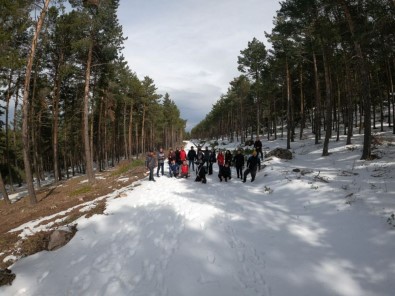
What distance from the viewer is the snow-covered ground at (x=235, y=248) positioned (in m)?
5.62

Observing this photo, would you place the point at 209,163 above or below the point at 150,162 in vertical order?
below

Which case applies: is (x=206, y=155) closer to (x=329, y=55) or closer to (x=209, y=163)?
(x=209, y=163)

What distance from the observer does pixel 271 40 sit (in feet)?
99.7

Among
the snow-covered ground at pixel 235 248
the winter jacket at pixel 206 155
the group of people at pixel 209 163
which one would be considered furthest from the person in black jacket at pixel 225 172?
the snow-covered ground at pixel 235 248

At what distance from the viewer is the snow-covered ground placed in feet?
18.4

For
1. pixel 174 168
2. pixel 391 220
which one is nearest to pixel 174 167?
pixel 174 168

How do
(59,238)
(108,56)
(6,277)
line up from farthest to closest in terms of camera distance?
(108,56) < (59,238) < (6,277)

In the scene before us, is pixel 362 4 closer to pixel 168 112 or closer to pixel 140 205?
pixel 140 205

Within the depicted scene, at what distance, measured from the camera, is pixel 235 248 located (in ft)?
23.3

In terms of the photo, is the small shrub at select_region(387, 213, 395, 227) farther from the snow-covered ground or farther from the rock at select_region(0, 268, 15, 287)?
the rock at select_region(0, 268, 15, 287)

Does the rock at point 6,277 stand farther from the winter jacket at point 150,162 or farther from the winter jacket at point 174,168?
the winter jacket at point 174,168

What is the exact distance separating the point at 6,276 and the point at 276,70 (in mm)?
30897

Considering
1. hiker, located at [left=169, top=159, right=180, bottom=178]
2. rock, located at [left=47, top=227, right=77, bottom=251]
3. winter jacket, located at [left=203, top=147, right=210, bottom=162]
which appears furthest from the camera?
hiker, located at [left=169, top=159, right=180, bottom=178]

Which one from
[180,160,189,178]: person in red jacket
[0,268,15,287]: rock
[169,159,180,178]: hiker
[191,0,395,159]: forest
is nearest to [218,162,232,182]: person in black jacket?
[180,160,189,178]: person in red jacket
